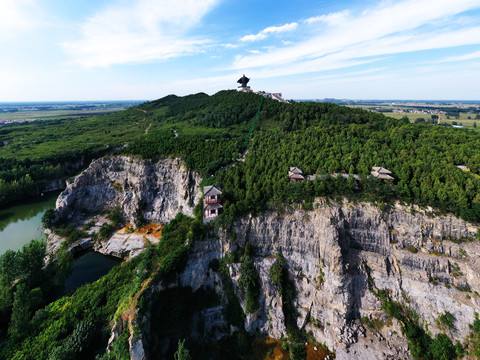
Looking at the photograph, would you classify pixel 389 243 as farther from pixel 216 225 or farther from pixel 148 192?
pixel 148 192

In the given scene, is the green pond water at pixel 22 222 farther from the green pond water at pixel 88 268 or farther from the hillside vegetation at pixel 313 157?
the green pond water at pixel 88 268

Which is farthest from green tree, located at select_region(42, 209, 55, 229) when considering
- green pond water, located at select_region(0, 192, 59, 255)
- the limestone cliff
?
the limestone cliff

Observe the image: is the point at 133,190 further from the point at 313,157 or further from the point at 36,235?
the point at 313,157

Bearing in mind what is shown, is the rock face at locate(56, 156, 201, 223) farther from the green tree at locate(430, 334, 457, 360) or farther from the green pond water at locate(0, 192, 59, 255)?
the green tree at locate(430, 334, 457, 360)

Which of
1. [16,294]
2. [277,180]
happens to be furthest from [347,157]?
[16,294]

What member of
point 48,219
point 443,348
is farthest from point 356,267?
point 48,219

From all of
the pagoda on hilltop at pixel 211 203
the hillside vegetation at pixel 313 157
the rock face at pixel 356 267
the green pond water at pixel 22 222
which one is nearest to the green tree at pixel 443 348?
the rock face at pixel 356 267
